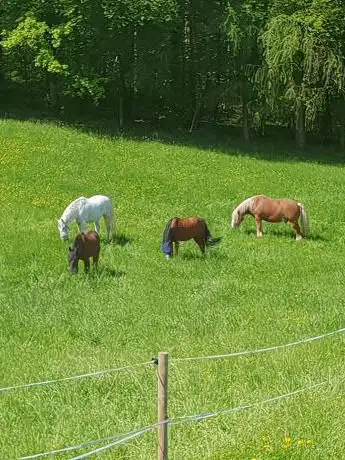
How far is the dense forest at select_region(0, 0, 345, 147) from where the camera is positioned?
1457 inches

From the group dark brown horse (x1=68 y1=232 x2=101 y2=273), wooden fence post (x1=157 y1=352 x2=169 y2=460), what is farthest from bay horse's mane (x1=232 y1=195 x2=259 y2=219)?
wooden fence post (x1=157 y1=352 x2=169 y2=460)

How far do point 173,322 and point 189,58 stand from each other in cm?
3338

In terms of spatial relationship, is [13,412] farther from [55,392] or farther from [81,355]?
[81,355]

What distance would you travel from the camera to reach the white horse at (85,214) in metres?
18.5

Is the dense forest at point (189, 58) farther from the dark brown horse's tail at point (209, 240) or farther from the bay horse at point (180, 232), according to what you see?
Answer: the bay horse at point (180, 232)

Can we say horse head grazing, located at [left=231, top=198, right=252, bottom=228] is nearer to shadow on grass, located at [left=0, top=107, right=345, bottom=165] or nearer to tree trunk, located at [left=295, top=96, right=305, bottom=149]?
shadow on grass, located at [left=0, top=107, right=345, bottom=165]

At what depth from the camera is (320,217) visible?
75.3 feet

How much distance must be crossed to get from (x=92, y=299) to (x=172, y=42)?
101 feet

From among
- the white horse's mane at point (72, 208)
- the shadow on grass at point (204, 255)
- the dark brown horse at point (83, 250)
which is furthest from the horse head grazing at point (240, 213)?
the dark brown horse at point (83, 250)

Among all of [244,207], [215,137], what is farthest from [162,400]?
[215,137]

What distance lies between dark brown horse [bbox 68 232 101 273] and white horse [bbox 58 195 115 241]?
9.45 feet

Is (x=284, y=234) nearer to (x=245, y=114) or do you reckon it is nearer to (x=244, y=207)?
(x=244, y=207)

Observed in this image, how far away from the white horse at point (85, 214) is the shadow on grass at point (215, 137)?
16.8m

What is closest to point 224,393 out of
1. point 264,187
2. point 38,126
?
point 264,187
